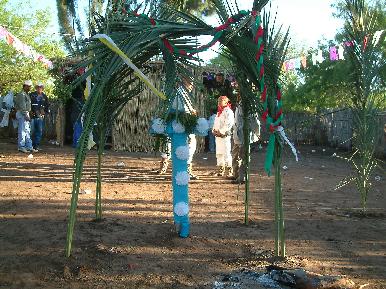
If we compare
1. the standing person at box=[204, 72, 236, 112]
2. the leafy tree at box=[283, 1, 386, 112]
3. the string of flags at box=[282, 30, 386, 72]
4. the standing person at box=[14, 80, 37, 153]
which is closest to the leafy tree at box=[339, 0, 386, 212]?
the string of flags at box=[282, 30, 386, 72]

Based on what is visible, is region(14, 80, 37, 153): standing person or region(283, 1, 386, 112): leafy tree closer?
region(14, 80, 37, 153): standing person

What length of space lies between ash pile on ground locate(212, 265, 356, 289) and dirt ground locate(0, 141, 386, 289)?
223 millimetres

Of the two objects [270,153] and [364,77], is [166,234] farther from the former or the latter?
[364,77]

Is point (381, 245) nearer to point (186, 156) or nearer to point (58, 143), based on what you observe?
point (186, 156)

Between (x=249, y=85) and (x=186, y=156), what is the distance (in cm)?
104

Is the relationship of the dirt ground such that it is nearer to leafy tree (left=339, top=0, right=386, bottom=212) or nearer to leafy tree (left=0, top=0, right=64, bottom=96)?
leafy tree (left=339, top=0, right=386, bottom=212)

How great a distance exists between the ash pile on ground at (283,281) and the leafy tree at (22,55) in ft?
63.7

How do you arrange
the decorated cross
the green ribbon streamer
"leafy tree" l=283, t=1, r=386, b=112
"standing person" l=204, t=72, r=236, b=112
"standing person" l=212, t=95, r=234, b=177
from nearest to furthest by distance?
the green ribbon streamer < the decorated cross < "standing person" l=212, t=95, r=234, b=177 < "standing person" l=204, t=72, r=236, b=112 < "leafy tree" l=283, t=1, r=386, b=112

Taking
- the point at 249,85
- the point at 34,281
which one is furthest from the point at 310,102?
the point at 34,281

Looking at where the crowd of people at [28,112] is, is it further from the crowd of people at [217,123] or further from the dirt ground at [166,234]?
Answer: the dirt ground at [166,234]

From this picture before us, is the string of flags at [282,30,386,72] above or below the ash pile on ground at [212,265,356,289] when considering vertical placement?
above

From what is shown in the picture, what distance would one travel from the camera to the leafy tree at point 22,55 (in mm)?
22750

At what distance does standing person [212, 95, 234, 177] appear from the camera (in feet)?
30.3

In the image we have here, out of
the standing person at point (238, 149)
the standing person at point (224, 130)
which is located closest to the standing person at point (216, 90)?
the standing person at point (224, 130)
